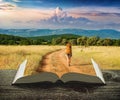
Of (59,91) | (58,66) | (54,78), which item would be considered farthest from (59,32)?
(59,91)

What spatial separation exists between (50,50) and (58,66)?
8.2 inches

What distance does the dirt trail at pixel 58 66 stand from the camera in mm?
3766

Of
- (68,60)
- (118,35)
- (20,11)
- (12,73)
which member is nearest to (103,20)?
(118,35)

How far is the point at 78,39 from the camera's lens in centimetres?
393

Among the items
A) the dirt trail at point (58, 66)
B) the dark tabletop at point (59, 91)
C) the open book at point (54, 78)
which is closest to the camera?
the dark tabletop at point (59, 91)

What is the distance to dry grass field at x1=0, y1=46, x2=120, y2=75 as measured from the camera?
385 cm

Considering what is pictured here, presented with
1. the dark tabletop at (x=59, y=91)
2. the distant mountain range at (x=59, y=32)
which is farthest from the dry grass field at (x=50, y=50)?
the dark tabletop at (x=59, y=91)

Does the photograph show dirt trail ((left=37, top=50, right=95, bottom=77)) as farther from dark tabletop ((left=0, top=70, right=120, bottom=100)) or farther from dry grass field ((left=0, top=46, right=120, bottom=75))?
dark tabletop ((left=0, top=70, right=120, bottom=100))

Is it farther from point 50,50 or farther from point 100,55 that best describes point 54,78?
point 100,55

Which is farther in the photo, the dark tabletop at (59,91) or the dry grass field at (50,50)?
the dry grass field at (50,50)

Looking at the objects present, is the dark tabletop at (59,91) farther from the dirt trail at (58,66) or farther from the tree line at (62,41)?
the tree line at (62,41)

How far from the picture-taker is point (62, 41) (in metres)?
3.90

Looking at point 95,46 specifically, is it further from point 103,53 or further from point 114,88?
point 114,88

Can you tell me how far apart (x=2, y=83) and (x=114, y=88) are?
2.06ft
